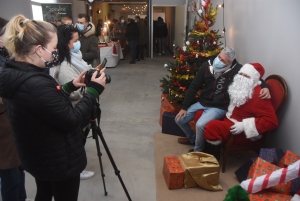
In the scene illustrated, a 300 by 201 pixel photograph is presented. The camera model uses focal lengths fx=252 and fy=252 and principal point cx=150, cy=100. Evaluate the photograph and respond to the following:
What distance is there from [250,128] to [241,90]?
389 millimetres

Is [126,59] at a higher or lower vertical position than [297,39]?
lower

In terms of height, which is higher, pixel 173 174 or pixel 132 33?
pixel 132 33

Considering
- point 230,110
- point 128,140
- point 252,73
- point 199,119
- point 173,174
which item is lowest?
point 128,140

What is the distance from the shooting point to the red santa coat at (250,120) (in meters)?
2.41

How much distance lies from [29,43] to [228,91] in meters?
2.09

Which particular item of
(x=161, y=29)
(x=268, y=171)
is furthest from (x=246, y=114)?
(x=161, y=29)

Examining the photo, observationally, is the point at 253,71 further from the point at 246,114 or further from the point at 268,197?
the point at 268,197

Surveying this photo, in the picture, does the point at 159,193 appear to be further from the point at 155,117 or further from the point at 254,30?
the point at 254,30

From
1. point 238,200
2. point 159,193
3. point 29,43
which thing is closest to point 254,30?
point 159,193

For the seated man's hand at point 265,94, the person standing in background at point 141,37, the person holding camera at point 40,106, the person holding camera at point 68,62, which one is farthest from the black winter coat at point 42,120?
the person standing in background at point 141,37

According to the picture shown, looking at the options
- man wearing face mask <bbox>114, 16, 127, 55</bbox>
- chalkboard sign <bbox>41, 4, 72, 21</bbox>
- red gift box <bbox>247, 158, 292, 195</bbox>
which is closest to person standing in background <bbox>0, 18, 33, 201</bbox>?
red gift box <bbox>247, 158, 292, 195</bbox>

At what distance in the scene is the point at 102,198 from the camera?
2.29 metres

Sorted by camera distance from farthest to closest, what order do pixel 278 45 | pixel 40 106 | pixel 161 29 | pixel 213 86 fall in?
pixel 161 29, pixel 213 86, pixel 278 45, pixel 40 106

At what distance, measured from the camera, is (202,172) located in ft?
7.68
